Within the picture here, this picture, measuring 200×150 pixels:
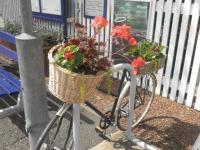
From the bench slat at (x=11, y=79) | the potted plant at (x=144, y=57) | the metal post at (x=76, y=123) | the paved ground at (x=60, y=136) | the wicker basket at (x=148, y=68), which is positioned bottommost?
the paved ground at (x=60, y=136)

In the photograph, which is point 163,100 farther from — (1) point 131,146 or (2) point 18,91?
(2) point 18,91

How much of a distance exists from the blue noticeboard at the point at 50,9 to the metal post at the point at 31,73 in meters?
4.29

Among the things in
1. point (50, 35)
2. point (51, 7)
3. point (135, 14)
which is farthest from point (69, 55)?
point (51, 7)

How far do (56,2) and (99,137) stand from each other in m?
3.74

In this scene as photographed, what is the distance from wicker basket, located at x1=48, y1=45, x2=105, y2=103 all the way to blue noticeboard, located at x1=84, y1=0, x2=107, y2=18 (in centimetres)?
336

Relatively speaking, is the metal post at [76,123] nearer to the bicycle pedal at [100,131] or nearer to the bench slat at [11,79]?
the bicycle pedal at [100,131]

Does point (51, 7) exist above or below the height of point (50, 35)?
above

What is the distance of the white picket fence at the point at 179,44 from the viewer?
154 inches

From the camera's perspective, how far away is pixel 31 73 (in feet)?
5.85

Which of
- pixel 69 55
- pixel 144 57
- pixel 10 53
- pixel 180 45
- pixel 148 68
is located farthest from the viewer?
pixel 180 45

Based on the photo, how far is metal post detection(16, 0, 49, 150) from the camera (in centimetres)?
169

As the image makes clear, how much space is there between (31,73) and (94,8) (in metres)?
3.72

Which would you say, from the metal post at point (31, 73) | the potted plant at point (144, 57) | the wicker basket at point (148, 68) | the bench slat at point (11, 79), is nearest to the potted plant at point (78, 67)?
the metal post at point (31, 73)

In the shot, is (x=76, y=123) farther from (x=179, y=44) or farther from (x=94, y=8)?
(x=94, y=8)
